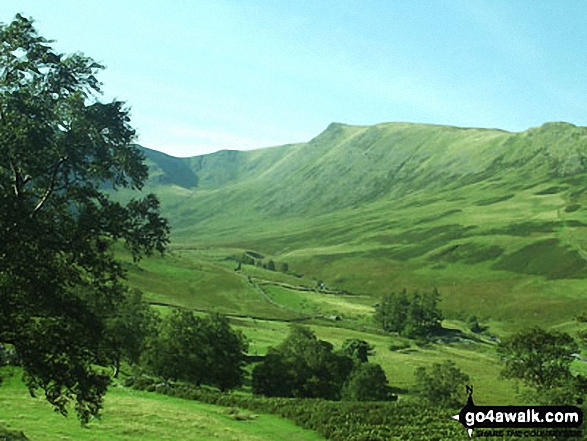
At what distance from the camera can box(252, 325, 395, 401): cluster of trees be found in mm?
81875

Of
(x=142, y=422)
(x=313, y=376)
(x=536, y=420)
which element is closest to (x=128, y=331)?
(x=142, y=422)

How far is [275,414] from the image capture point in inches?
2549

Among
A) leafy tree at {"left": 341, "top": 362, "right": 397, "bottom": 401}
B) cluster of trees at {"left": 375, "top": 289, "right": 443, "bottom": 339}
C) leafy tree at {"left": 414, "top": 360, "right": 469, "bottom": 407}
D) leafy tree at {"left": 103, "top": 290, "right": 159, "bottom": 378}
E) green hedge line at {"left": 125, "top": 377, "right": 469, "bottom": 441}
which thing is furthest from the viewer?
cluster of trees at {"left": 375, "top": 289, "right": 443, "bottom": 339}

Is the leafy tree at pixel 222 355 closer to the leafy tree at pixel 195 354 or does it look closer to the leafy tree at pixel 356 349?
the leafy tree at pixel 195 354

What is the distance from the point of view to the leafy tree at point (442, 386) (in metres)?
85.6

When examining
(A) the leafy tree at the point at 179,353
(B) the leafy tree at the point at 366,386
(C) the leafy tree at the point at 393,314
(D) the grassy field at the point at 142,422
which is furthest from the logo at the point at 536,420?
(C) the leafy tree at the point at 393,314

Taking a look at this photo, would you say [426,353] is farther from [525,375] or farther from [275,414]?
[275,414]

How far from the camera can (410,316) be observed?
6959 inches

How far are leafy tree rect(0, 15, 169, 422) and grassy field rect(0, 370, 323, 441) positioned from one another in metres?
16.0

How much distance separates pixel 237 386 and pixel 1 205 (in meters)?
73.5

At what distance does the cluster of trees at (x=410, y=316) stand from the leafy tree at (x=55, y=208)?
520ft

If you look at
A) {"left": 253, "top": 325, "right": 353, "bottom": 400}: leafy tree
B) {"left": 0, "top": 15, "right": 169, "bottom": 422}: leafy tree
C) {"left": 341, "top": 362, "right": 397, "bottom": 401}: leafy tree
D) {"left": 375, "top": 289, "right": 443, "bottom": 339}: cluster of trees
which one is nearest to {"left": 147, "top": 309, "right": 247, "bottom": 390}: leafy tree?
{"left": 253, "top": 325, "right": 353, "bottom": 400}: leafy tree

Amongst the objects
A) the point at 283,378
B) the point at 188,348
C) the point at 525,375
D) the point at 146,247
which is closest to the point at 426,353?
the point at 525,375

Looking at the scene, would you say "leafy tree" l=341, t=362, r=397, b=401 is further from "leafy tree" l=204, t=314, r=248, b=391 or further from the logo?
the logo
